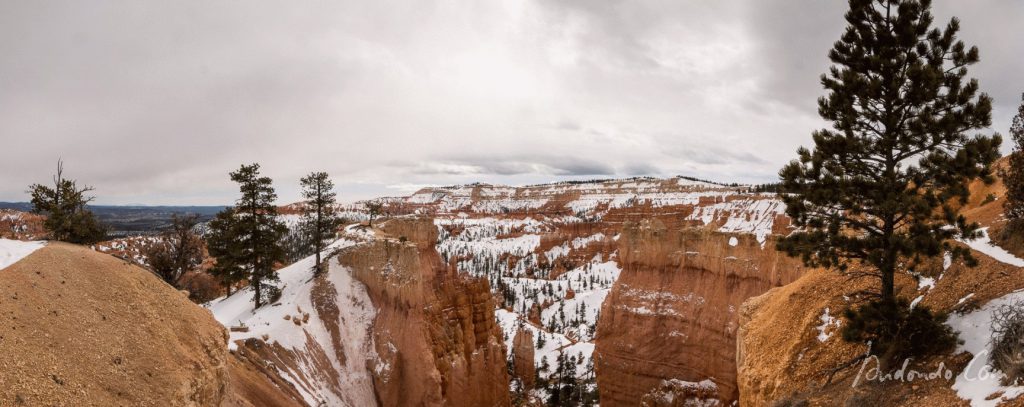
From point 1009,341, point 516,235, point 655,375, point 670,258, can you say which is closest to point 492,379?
point 655,375

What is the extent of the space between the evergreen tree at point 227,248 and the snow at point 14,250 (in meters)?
11.9

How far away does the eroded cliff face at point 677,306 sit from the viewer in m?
29.6

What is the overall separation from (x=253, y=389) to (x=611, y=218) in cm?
13908

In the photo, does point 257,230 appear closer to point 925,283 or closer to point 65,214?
point 65,214

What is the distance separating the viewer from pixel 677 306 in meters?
32.2

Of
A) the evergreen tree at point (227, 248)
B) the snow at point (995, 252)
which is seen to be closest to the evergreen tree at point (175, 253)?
the evergreen tree at point (227, 248)

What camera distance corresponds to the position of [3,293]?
11078mm

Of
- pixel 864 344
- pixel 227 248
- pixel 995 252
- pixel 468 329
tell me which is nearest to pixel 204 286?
pixel 227 248

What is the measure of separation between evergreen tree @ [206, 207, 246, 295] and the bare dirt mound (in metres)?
12.1

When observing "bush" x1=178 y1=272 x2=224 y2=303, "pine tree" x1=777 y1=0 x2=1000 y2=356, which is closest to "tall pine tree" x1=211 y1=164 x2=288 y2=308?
"bush" x1=178 y1=272 x2=224 y2=303

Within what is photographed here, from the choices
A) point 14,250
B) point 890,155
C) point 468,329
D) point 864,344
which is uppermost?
point 890,155

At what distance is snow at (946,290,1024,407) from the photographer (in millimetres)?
7367

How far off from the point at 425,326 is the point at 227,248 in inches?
526

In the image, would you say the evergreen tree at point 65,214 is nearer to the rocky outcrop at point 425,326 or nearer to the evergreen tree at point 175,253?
the evergreen tree at point 175,253
